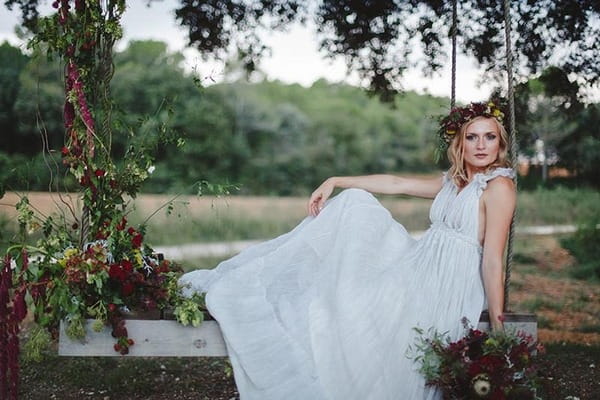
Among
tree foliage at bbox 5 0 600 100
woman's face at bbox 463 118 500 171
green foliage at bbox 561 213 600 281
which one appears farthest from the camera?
green foliage at bbox 561 213 600 281

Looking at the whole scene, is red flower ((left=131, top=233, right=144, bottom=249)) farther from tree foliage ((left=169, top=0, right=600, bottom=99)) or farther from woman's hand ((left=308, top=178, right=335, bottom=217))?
tree foliage ((left=169, top=0, right=600, bottom=99))

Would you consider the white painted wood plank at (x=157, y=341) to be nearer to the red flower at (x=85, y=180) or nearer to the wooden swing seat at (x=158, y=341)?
the wooden swing seat at (x=158, y=341)

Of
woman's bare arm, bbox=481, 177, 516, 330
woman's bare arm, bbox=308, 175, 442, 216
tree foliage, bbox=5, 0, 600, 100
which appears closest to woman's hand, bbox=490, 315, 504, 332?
woman's bare arm, bbox=481, 177, 516, 330

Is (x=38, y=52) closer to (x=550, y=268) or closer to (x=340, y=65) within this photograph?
(x=340, y=65)

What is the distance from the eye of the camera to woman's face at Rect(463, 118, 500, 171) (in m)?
2.67

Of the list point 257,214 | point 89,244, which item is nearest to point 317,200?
point 89,244

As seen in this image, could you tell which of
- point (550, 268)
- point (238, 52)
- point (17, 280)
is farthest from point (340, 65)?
point (550, 268)

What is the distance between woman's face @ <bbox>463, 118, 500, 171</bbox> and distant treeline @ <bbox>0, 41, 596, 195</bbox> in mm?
9544

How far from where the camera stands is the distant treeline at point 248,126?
37.9 feet

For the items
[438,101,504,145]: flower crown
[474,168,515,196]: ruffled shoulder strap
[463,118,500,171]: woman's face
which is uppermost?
[438,101,504,145]: flower crown

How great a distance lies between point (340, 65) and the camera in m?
4.64

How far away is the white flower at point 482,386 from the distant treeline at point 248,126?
10168 millimetres

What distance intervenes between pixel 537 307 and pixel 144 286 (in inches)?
181

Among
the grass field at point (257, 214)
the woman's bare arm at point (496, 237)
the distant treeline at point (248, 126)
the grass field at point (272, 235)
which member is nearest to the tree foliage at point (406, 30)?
the grass field at point (272, 235)
